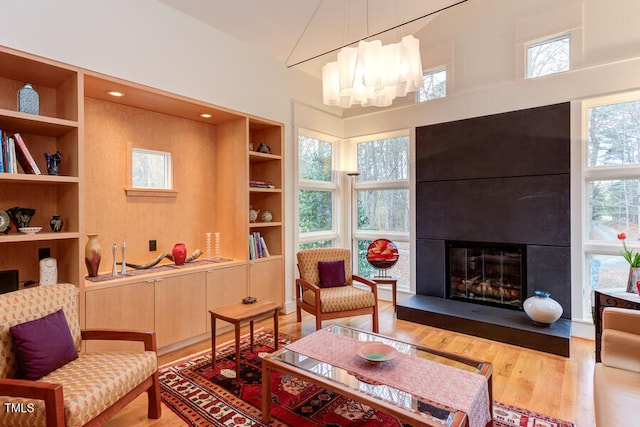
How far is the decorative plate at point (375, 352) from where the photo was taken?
1962 mm

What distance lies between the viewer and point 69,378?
5.74 ft

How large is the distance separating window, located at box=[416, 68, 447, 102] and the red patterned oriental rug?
3614 mm

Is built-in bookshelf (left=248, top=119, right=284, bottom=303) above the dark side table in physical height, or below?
above

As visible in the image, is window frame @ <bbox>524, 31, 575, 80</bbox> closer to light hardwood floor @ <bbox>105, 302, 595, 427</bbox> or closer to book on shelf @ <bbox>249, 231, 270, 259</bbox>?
light hardwood floor @ <bbox>105, 302, 595, 427</bbox>

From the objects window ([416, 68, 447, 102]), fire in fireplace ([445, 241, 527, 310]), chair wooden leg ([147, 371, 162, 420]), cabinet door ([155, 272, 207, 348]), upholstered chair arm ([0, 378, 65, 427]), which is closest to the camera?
upholstered chair arm ([0, 378, 65, 427])

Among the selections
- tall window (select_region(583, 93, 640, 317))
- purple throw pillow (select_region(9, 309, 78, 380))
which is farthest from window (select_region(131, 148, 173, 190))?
tall window (select_region(583, 93, 640, 317))

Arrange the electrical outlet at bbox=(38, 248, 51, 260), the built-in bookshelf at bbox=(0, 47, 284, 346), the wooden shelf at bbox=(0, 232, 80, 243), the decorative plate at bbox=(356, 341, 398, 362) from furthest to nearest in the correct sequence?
the electrical outlet at bbox=(38, 248, 51, 260), the built-in bookshelf at bbox=(0, 47, 284, 346), the wooden shelf at bbox=(0, 232, 80, 243), the decorative plate at bbox=(356, 341, 398, 362)

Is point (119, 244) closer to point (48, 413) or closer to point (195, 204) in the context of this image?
point (195, 204)

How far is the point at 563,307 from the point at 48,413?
4.31 m

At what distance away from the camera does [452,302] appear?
159 inches

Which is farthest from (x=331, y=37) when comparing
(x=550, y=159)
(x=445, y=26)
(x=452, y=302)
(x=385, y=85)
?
(x=452, y=302)

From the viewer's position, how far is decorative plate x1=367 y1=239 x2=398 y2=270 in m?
4.30

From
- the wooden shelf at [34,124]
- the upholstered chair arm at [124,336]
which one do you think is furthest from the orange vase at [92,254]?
the wooden shelf at [34,124]

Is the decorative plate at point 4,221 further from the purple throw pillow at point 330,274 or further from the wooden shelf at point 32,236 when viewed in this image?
the purple throw pillow at point 330,274
